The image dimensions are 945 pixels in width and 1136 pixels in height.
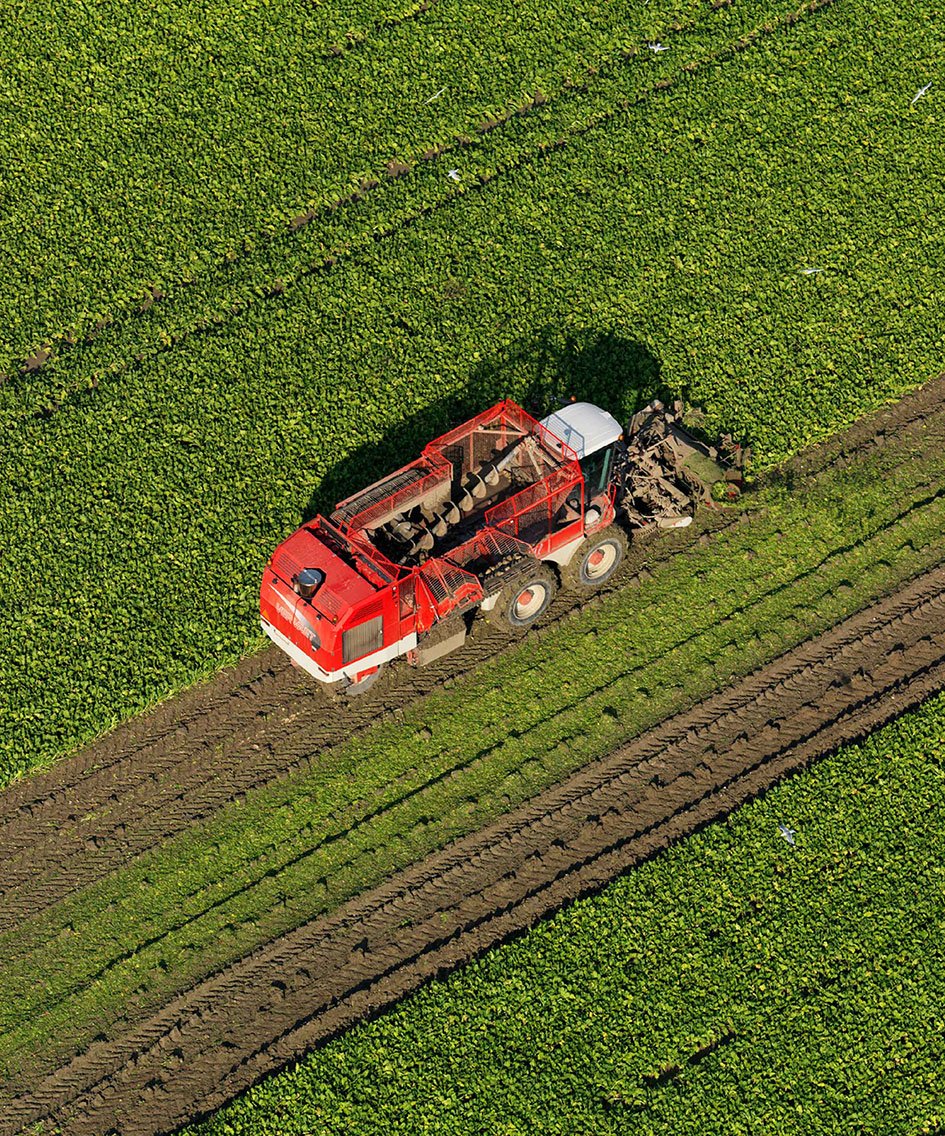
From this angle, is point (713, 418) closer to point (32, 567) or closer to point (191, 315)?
point (191, 315)

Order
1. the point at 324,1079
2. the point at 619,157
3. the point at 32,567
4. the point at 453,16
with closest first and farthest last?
the point at 324,1079, the point at 32,567, the point at 619,157, the point at 453,16

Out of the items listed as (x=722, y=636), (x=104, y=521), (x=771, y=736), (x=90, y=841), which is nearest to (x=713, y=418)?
(x=722, y=636)

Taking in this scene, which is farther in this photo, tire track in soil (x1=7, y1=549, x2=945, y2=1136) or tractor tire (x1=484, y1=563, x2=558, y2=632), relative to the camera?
tractor tire (x1=484, y1=563, x2=558, y2=632)

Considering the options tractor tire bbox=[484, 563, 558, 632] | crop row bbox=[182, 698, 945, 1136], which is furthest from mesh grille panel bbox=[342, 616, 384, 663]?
crop row bbox=[182, 698, 945, 1136]

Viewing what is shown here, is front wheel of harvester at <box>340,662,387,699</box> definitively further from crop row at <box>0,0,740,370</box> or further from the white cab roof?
crop row at <box>0,0,740,370</box>

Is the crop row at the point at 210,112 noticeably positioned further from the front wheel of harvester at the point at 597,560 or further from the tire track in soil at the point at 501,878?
the tire track in soil at the point at 501,878

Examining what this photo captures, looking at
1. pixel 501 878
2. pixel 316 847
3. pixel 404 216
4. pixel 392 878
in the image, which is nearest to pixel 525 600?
pixel 501 878
